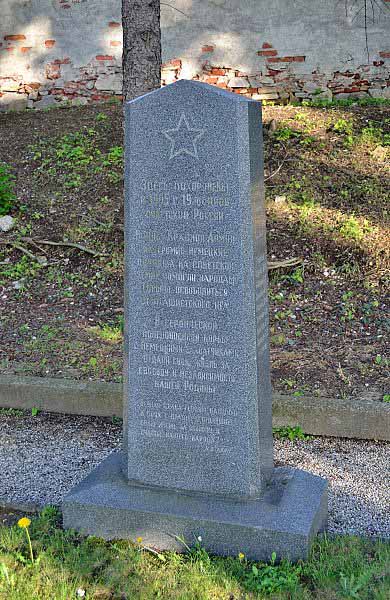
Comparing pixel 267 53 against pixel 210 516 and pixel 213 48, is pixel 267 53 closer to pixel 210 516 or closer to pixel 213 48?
pixel 213 48

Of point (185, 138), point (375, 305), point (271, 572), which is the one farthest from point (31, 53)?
point (271, 572)

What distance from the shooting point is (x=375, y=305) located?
610 cm

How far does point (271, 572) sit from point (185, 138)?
1862 mm

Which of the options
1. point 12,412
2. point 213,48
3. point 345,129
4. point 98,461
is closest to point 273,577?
point 98,461

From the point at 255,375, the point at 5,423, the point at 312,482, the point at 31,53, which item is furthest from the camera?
the point at 31,53

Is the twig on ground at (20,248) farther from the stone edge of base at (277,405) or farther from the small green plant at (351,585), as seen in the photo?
the small green plant at (351,585)

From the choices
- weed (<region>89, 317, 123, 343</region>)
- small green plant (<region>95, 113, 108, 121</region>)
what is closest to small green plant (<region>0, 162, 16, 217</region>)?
small green plant (<region>95, 113, 108, 121</region>)

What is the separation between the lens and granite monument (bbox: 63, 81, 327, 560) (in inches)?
128

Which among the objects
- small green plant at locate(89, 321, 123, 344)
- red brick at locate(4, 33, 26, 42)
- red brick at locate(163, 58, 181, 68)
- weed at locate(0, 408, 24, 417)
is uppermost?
red brick at locate(4, 33, 26, 42)

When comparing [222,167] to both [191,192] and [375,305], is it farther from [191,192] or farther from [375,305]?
[375,305]

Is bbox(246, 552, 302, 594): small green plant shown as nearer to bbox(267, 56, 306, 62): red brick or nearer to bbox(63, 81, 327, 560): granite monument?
bbox(63, 81, 327, 560): granite monument

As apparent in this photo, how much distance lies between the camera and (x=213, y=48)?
1013 cm

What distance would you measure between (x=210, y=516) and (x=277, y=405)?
1485mm

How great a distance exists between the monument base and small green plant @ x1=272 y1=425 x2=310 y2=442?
3.10 ft
